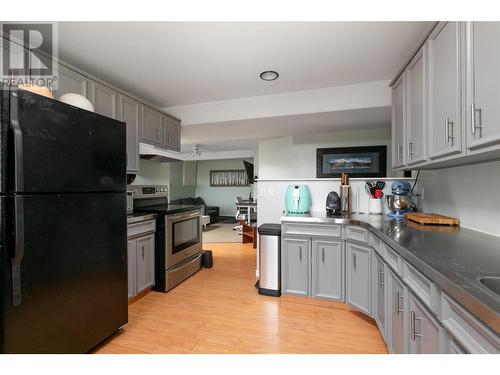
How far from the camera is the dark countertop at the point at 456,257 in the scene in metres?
0.69

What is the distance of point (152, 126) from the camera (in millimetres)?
2904

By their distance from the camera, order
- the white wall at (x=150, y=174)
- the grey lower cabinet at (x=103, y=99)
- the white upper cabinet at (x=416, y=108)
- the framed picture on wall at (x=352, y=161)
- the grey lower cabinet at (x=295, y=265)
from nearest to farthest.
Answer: the white upper cabinet at (x=416, y=108), the grey lower cabinet at (x=103, y=99), the grey lower cabinet at (x=295, y=265), the white wall at (x=150, y=174), the framed picture on wall at (x=352, y=161)

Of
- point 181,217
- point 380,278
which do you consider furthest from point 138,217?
point 380,278

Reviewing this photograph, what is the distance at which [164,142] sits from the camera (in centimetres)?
311

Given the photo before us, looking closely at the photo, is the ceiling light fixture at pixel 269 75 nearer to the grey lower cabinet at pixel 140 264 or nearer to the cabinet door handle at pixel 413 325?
the grey lower cabinet at pixel 140 264

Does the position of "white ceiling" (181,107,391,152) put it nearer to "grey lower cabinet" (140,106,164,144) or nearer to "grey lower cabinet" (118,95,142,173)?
"grey lower cabinet" (140,106,164,144)

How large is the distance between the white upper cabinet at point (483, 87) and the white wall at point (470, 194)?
1.75ft

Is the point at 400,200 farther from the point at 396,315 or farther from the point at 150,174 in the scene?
the point at 150,174

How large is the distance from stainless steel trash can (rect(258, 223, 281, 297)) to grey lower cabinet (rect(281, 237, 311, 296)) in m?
0.06

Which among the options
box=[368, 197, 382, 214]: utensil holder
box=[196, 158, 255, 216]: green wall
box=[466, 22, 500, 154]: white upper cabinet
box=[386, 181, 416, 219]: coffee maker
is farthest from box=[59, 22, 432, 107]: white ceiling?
box=[196, 158, 255, 216]: green wall

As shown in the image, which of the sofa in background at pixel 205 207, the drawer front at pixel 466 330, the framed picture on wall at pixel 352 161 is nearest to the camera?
the drawer front at pixel 466 330

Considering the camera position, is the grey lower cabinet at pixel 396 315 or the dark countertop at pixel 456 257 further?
the grey lower cabinet at pixel 396 315

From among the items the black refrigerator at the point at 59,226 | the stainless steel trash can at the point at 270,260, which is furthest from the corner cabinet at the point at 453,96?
the black refrigerator at the point at 59,226
